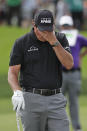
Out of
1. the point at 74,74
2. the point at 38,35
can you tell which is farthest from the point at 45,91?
the point at 74,74

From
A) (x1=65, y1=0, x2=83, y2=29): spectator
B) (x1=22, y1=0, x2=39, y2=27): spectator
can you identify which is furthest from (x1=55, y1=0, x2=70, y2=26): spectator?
(x1=22, y1=0, x2=39, y2=27): spectator

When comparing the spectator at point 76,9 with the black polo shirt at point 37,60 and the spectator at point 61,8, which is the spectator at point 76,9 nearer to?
the spectator at point 61,8

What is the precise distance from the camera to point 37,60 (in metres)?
6.94

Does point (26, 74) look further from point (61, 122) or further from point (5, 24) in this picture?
point (5, 24)

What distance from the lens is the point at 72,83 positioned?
11484 mm

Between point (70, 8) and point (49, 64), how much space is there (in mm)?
15511

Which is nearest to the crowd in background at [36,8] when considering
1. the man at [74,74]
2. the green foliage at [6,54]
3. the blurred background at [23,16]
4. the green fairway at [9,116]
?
the blurred background at [23,16]

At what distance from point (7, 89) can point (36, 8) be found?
4922 mm

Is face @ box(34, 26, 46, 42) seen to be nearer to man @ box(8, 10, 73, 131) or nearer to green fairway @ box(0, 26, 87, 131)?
man @ box(8, 10, 73, 131)

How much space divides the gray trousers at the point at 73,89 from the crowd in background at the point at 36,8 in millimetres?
9949

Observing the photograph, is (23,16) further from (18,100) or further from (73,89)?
(18,100)

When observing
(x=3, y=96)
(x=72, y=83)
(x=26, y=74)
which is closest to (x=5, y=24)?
(x=3, y=96)

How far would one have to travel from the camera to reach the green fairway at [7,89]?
12586mm

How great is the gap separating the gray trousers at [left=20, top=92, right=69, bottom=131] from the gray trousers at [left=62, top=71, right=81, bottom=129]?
4440 mm
